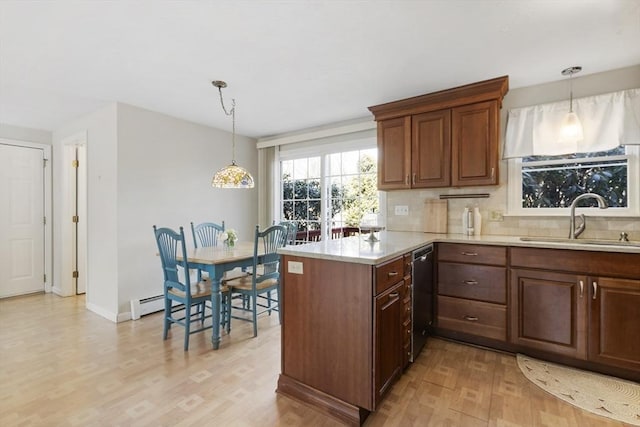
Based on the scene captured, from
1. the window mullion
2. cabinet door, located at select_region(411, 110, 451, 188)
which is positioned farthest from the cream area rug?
the window mullion

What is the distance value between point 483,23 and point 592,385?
252 centimetres

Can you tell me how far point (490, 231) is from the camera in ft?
10.0

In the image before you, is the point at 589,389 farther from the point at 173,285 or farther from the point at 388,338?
the point at 173,285

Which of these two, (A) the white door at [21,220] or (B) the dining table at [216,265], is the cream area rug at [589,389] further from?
(A) the white door at [21,220]

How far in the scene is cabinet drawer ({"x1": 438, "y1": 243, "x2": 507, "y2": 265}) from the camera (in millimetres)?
2488

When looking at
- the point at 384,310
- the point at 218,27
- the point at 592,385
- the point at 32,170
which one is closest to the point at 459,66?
the point at 218,27

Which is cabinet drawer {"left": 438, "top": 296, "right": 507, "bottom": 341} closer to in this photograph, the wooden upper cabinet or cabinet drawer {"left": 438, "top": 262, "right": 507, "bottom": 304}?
cabinet drawer {"left": 438, "top": 262, "right": 507, "bottom": 304}

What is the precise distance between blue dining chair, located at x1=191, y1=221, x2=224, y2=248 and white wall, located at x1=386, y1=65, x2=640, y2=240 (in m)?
2.22

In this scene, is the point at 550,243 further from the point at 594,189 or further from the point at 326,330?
the point at 326,330

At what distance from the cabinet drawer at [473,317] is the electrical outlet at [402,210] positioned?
1.10 meters

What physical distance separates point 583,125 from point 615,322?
5.31 ft

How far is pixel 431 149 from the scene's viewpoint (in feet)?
10.2

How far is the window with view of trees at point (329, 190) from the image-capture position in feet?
13.1

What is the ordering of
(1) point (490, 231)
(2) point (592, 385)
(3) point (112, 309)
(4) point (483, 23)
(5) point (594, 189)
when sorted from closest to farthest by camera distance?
1. (4) point (483, 23)
2. (2) point (592, 385)
3. (5) point (594, 189)
4. (1) point (490, 231)
5. (3) point (112, 309)
